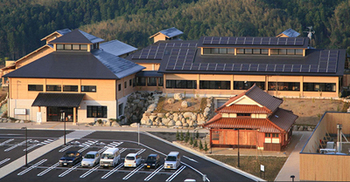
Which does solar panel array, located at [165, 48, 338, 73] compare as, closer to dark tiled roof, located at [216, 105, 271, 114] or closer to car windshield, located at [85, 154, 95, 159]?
dark tiled roof, located at [216, 105, 271, 114]

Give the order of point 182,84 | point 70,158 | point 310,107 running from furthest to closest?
point 182,84 → point 310,107 → point 70,158

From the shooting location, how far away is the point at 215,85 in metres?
101

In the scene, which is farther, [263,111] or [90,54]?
[90,54]

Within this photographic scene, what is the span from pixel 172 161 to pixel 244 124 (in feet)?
43.0

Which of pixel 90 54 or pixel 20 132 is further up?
pixel 90 54

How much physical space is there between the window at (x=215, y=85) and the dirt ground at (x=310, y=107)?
34.1 feet

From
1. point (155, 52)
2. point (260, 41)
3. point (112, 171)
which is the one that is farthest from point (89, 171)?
point (155, 52)

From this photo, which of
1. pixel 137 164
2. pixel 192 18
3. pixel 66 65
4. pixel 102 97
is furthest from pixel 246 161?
pixel 192 18

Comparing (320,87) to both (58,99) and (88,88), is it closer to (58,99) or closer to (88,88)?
(88,88)

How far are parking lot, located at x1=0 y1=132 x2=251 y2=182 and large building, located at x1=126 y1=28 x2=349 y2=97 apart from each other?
20644 mm

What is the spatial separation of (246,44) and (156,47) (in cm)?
2318

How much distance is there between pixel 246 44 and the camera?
338 feet

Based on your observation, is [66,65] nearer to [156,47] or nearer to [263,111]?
[156,47]

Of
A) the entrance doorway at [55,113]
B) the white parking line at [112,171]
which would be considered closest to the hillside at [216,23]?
the entrance doorway at [55,113]
